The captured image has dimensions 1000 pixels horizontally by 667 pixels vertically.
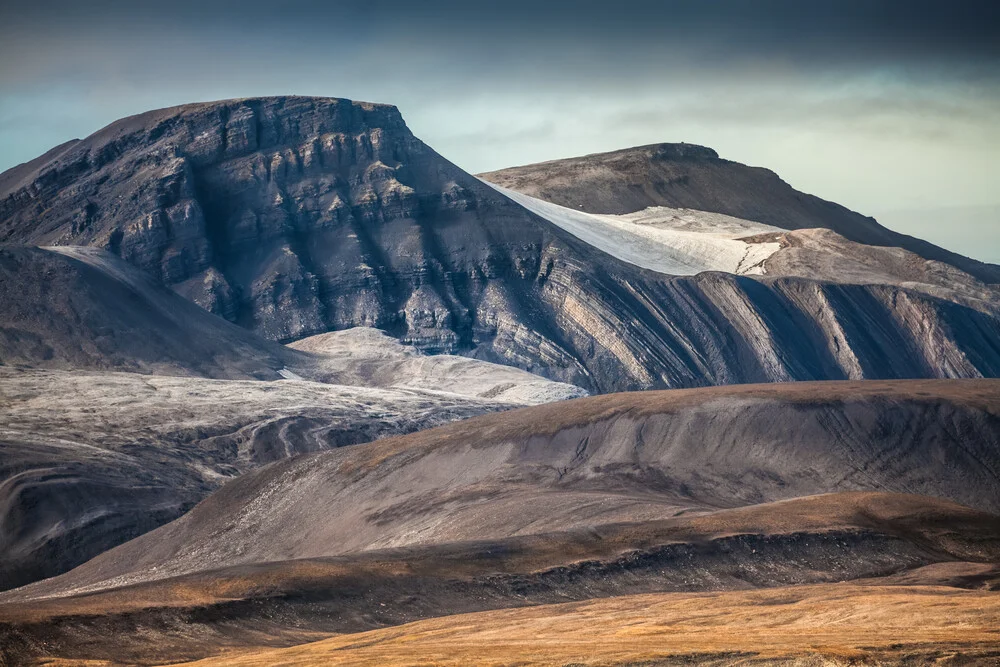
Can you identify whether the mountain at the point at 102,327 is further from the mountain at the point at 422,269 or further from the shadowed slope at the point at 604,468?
the shadowed slope at the point at 604,468

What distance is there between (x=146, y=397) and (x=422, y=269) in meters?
37.1

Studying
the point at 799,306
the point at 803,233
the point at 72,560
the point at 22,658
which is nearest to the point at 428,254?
the point at 799,306

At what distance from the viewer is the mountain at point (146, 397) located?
69188 millimetres

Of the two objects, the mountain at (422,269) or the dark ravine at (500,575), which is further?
the mountain at (422,269)

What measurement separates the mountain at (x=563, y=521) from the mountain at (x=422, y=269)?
41.6 metres

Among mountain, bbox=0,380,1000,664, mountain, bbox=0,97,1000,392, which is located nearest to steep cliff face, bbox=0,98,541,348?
mountain, bbox=0,97,1000,392

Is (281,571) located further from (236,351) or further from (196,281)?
(196,281)

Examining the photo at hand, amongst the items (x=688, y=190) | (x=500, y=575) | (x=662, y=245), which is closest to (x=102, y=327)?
(x=662, y=245)

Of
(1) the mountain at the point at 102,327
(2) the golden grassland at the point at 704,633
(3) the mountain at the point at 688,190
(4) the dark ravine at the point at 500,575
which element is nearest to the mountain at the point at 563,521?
(4) the dark ravine at the point at 500,575

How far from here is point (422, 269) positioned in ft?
396

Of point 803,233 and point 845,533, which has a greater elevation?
point 803,233

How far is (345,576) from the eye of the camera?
146 feet

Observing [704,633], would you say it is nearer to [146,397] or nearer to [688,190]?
[146,397]

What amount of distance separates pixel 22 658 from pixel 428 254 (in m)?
87.0
